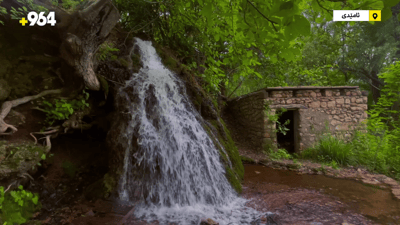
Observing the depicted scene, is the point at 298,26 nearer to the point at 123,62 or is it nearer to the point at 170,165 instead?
the point at 170,165

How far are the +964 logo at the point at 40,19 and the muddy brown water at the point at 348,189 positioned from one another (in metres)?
4.44

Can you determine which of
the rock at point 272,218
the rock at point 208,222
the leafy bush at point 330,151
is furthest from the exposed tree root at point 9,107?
the leafy bush at point 330,151

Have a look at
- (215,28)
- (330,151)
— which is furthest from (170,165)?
(330,151)

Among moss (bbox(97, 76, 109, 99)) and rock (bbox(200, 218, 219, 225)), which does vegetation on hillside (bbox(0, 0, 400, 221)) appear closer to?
moss (bbox(97, 76, 109, 99))

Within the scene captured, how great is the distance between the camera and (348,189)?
11.7 feet

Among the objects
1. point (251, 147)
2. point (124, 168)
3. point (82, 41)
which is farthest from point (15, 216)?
point (251, 147)

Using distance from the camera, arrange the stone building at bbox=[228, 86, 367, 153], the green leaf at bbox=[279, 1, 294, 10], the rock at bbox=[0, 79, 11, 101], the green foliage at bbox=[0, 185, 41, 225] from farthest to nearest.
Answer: the stone building at bbox=[228, 86, 367, 153]
the rock at bbox=[0, 79, 11, 101]
the green foliage at bbox=[0, 185, 41, 225]
the green leaf at bbox=[279, 1, 294, 10]

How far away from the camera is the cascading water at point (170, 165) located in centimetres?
272

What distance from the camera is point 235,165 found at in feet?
13.4

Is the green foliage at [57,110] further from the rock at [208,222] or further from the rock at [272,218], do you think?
the rock at [272,218]

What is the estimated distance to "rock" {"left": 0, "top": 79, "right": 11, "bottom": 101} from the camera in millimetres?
2619

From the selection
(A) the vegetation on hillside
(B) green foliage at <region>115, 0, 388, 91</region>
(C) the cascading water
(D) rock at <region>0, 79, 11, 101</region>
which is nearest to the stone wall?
(A) the vegetation on hillside

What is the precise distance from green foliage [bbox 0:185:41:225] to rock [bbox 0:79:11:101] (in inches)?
50.8

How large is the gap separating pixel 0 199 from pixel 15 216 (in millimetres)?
237
